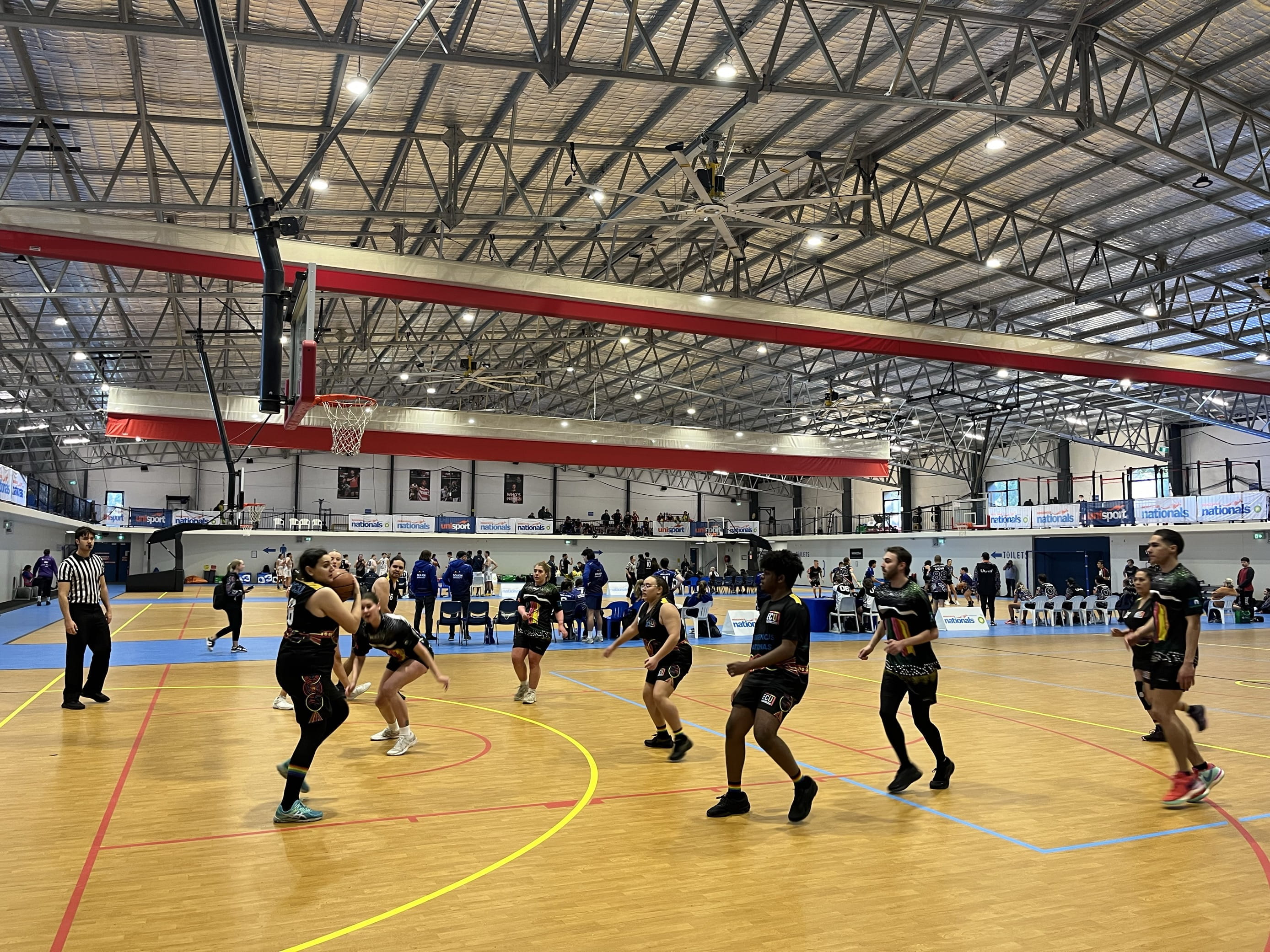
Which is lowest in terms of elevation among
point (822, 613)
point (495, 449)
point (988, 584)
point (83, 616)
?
point (822, 613)

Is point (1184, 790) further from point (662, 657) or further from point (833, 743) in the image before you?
point (662, 657)

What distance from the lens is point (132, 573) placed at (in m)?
43.6

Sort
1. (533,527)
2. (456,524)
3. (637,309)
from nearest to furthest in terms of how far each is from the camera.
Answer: (637,309)
(456,524)
(533,527)

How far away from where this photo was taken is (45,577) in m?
28.1

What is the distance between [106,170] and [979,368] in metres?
27.2

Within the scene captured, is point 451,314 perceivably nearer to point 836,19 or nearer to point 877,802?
point 836,19

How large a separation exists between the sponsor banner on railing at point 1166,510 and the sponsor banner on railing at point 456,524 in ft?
95.0

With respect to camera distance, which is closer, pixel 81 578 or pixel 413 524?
pixel 81 578

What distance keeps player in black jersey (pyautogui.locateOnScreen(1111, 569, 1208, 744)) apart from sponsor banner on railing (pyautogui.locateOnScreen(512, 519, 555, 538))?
37.4 metres

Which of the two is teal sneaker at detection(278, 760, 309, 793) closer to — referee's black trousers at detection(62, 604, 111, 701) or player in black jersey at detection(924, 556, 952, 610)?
referee's black trousers at detection(62, 604, 111, 701)

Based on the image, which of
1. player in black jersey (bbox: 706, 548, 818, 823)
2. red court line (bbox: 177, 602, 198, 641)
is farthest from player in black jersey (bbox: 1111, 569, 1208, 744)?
red court line (bbox: 177, 602, 198, 641)

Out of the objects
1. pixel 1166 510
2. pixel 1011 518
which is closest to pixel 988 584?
pixel 1166 510

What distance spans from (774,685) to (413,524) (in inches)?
1524

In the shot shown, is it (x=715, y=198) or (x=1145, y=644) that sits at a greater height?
(x=715, y=198)
